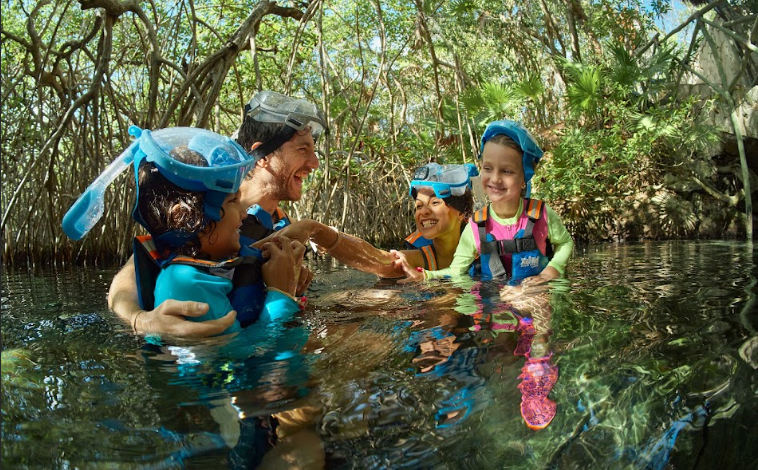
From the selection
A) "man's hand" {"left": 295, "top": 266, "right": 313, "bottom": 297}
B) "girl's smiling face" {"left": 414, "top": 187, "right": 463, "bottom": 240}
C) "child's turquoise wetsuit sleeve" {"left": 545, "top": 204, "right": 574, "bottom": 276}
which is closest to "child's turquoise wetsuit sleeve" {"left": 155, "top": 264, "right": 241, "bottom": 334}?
"man's hand" {"left": 295, "top": 266, "right": 313, "bottom": 297}

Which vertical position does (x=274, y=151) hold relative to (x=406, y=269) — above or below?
above

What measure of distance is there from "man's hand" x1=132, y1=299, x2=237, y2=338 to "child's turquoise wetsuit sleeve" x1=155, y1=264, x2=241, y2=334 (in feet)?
0.12

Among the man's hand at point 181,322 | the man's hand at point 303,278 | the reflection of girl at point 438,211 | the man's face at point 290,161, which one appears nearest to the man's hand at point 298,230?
the man's hand at point 303,278

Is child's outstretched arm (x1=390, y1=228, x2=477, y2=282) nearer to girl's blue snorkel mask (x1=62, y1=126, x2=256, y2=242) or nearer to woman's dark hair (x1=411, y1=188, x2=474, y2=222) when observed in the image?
woman's dark hair (x1=411, y1=188, x2=474, y2=222)

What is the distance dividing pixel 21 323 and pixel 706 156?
9151mm

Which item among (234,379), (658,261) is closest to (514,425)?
(234,379)

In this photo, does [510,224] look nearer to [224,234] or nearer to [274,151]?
[274,151]

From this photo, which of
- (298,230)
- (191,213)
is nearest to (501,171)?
(298,230)

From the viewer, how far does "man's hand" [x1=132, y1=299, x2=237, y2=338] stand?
183cm

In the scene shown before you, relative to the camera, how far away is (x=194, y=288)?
189 cm

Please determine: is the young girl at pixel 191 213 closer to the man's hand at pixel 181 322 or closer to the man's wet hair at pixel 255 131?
the man's hand at pixel 181 322

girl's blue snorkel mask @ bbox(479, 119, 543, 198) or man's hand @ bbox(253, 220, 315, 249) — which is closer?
man's hand @ bbox(253, 220, 315, 249)

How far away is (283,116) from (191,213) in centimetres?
124

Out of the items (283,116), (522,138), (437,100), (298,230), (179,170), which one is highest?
(437,100)
